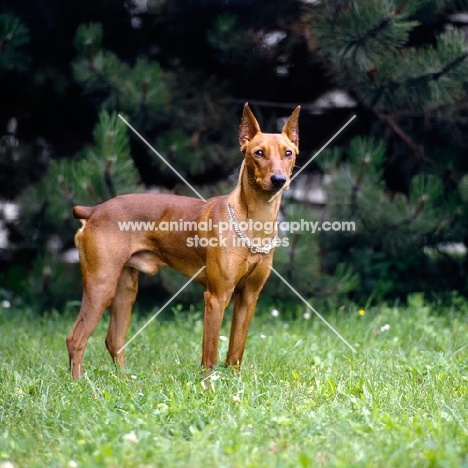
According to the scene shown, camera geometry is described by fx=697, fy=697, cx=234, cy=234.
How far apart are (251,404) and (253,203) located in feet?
4.15

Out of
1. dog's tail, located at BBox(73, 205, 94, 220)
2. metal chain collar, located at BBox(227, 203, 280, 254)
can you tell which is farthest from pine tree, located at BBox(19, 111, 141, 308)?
metal chain collar, located at BBox(227, 203, 280, 254)

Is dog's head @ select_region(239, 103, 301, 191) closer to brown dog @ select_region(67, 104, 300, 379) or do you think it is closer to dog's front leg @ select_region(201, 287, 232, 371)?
brown dog @ select_region(67, 104, 300, 379)

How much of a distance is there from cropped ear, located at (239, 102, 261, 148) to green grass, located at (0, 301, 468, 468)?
1.43m

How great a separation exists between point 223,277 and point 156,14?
3.61 meters

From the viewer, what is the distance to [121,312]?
15.8 ft

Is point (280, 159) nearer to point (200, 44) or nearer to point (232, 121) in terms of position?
point (232, 121)

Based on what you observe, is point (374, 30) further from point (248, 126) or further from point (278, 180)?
point (278, 180)

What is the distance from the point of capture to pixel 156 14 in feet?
22.3

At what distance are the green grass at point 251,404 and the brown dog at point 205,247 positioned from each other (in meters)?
0.28

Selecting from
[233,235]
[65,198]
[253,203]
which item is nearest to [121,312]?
[233,235]

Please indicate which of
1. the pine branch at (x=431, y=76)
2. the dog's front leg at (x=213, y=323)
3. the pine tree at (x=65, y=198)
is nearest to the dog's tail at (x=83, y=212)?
the pine tree at (x=65, y=198)

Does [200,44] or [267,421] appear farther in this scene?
[200,44]

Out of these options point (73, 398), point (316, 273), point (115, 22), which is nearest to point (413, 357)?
point (316, 273)

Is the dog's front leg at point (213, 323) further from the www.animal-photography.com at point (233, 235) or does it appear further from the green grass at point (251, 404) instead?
the green grass at point (251, 404)
